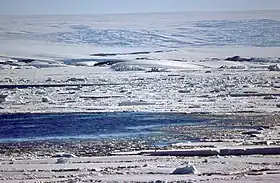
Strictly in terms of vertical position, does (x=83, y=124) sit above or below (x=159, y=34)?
below

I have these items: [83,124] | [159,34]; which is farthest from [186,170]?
[159,34]

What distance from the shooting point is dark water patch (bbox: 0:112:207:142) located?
9.89m

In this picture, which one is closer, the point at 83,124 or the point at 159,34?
the point at 83,124

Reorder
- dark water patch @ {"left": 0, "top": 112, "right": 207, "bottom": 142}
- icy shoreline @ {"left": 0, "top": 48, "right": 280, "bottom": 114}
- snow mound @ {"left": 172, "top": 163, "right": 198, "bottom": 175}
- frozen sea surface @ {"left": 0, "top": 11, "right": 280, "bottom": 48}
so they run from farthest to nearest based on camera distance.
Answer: frozen sea surface @ {"left": 0, "top": 11, "right": 280, "bottom": 48} < icy shoreline @ {"left": 0, "top": 48, "right": 280, "bottom": 114} < dark water patch @ {"left": 0, "top": 112, "right": 207, "bottom": 142} < snow mound @ {"left": 172, "top": 163, "right": 198, "bottom": 175}

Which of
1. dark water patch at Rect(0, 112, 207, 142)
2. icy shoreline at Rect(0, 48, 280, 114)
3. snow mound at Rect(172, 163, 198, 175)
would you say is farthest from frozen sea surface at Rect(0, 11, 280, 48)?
snow mound at Rect(172, 163, 198, 175)

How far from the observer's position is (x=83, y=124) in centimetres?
1094

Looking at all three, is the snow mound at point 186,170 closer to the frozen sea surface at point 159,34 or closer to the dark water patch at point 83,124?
the dark water patch at point 83,124

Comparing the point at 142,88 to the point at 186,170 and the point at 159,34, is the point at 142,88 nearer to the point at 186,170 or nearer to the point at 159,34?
the point at 186,170

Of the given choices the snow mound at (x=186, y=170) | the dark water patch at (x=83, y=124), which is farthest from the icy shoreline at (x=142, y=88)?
the snow mound at (x=186, y=170)

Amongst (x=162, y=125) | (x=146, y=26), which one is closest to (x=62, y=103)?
(x=162, y=125)

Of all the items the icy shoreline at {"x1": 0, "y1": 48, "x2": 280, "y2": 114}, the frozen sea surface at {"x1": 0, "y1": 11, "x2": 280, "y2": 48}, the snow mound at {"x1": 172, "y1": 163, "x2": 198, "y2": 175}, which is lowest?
the icy shoreline at {"x1": 0, "y1": 48, "x2": 280, "y2": 114}

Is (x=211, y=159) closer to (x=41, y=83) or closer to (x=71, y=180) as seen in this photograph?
(x=71, y=180)

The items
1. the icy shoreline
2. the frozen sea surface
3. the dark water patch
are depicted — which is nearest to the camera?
the dark water patch

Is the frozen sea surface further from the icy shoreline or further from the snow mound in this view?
the snow mound
